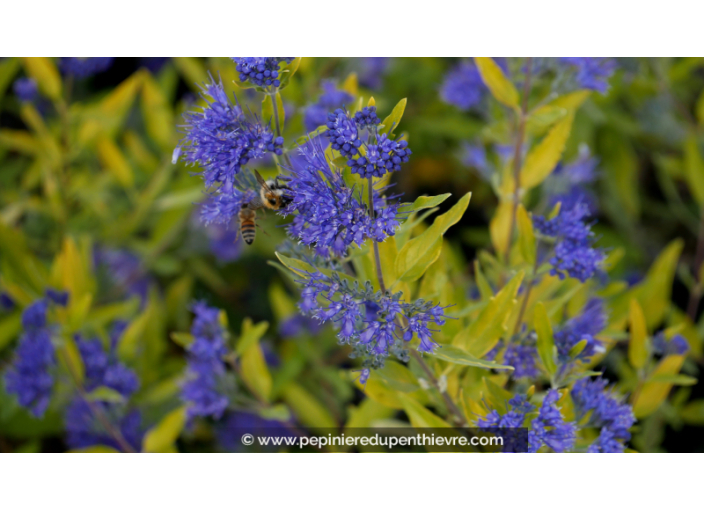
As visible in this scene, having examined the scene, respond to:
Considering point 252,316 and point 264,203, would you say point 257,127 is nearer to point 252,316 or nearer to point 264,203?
point 264,203

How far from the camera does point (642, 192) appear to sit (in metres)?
3.47

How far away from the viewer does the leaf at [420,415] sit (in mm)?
1571

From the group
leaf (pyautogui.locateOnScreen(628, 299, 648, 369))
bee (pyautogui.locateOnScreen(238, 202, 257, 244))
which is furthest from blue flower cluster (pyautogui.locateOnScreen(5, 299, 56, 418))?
leaf (pyautogui.locateOnScreen(628, 299, 648, 369))

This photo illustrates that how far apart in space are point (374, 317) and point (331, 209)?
1.06 ft

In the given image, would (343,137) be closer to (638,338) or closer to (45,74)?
(638,338)

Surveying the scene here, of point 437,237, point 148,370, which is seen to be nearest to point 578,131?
point 437,237

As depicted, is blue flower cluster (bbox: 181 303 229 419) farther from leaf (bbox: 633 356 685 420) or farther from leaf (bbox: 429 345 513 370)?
leaf (bbox: 633 356 685 420)

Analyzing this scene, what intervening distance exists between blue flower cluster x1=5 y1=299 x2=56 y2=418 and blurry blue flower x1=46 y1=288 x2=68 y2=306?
6cm

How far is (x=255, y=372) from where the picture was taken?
2.00 meters

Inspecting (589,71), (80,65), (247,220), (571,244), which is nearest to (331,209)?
(247,220)

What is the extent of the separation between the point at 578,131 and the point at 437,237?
198 centimetres

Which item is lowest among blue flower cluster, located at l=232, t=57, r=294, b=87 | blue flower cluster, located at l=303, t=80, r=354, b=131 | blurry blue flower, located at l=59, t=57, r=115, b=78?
blue flower cluster, located at l=303, t=80, r=354, b=131

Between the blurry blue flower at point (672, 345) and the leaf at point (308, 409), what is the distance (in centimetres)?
130

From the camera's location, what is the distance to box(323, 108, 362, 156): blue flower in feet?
3.71
